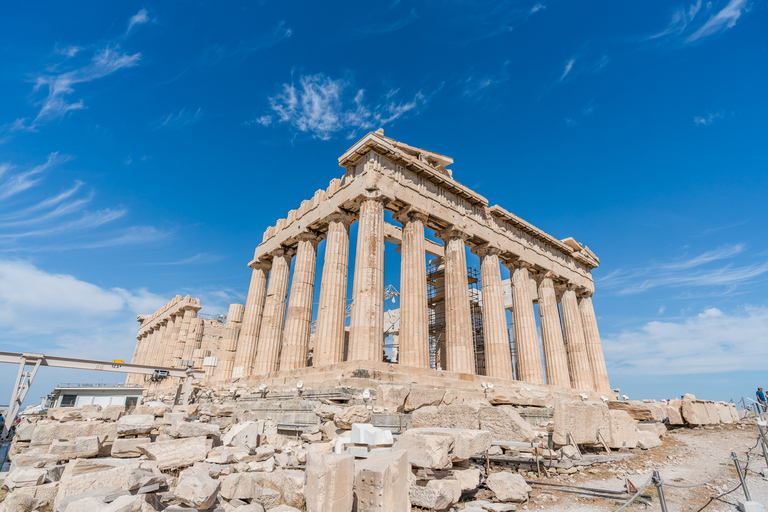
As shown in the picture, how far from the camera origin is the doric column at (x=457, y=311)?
62.2 ft

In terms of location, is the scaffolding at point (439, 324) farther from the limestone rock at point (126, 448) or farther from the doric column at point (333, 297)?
the limestone rock at point (126, 448)

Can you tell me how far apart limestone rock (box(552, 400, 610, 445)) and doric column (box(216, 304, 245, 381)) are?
2036cm

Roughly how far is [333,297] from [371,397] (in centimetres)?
697

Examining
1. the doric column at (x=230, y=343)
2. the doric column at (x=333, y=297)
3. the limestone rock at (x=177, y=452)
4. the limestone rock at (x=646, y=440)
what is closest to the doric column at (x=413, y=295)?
the doric column at (x=333, y=297)

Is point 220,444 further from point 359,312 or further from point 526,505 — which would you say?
point 359,312

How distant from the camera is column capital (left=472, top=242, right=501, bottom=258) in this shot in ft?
76.6

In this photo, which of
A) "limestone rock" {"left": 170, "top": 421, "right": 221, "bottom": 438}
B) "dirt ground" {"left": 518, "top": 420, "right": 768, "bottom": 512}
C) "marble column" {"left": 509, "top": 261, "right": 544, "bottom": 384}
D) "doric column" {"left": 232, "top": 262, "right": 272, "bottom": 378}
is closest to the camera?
"dirt ground" {"left": 518, "top": 420, "right": 768, "bottom": 512}

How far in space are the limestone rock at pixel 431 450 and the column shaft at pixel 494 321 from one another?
52.4 feet

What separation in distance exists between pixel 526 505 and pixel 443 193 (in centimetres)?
1758

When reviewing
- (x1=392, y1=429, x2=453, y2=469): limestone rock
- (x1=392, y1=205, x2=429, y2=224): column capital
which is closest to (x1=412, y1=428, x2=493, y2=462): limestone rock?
(x1=392, y1=429, x2=453, y2=469): limestone rock

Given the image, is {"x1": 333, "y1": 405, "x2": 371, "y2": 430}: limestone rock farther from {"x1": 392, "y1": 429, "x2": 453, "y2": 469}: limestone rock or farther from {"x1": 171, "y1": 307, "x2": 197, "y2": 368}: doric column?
{"x1": 171, "y1": 307, "x2": 197, "y2": 368}: doric column

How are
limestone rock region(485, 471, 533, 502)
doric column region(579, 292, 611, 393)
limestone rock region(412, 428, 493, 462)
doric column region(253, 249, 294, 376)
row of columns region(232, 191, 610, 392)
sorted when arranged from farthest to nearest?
doric column region(579, 292, 611, 393)
doric column region(253, 249, 294, 376)
row of columns region(232, 191, 610, 392)
limestone rock region(412, 428, 493, 462)
limestone rock region(485, 471, 533, 502)

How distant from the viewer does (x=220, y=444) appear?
8344mm

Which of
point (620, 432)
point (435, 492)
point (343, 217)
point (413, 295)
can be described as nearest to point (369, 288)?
point (413, 295)
